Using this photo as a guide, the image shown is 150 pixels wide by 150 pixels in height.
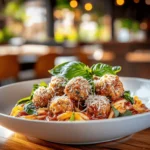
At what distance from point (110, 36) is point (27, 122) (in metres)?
7.99

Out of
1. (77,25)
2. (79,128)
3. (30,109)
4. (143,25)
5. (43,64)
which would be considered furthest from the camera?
(77,25)

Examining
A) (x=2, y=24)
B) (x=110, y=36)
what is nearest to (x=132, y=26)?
(x=110, y=36)

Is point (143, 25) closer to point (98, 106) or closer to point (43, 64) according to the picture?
point (43, 64)

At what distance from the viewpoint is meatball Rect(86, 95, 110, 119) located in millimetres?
884

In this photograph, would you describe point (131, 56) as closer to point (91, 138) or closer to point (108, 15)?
point (108, 15)

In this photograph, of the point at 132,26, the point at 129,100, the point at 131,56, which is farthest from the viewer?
the point at 132,26

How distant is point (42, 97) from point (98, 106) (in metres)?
0.17

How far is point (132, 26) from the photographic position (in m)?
8.17

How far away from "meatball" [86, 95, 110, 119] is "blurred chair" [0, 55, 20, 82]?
10.1ft

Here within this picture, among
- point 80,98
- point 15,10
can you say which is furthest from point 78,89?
point 15,10

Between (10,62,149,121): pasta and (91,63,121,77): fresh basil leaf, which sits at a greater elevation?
(91,63,121,77): fresh basil leaf

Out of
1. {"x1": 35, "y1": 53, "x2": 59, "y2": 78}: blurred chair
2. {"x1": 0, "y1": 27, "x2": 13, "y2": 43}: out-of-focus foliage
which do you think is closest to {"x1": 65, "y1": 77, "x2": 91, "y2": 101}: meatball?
{"x1": 35, "y1": 53, "x2": 59, "y2": 78}: blurred chair

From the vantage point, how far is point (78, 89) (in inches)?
35.4

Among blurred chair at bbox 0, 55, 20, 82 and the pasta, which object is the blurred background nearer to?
blurred chair at bbox 0, 55, 20, 82
